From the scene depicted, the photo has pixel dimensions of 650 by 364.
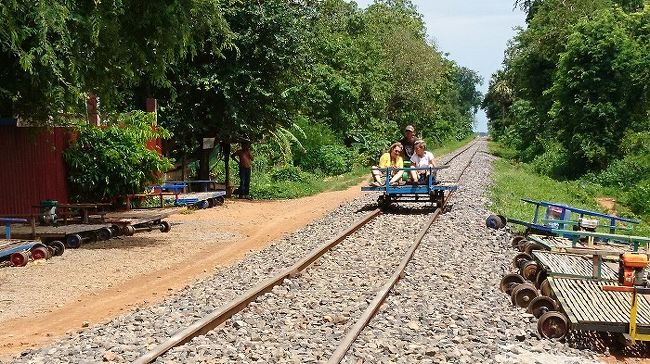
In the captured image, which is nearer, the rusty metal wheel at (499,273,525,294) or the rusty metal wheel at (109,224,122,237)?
the rusty metal wheel at (499,273,525,294)

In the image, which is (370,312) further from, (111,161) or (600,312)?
(111,161)

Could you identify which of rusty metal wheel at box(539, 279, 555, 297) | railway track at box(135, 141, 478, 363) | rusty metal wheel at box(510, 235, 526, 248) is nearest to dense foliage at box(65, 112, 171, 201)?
railway track at box(135, 141, 478, 363)

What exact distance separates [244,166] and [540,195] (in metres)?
9.51

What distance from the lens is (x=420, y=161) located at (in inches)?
749

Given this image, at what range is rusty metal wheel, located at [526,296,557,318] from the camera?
822 centimetres

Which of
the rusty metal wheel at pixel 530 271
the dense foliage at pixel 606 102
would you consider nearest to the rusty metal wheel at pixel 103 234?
the rusty metal wheel at pixel 530 271

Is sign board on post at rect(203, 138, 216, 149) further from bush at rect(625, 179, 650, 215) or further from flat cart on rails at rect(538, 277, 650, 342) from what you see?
flat cart on rails at rect(538, 277, 650, 342)

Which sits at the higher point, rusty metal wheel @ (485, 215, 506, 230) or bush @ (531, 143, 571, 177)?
rusty metal wheel @ (485, 215, 506, 230)

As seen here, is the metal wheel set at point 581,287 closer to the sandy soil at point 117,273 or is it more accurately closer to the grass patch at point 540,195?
the sandy soil at point 117,273

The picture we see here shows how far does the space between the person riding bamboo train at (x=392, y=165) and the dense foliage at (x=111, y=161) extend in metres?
4.92

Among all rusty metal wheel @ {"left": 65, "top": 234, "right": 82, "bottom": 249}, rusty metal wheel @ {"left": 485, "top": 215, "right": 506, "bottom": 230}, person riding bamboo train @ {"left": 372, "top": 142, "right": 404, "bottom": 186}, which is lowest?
rusty metal wheel @ {"left": 65, "top": 234, "right": 82, "bottom": 249}

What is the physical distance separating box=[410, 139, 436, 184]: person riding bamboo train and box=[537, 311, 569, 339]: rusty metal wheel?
10833 millimetres

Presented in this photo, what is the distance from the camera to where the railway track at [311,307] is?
22.5 ft

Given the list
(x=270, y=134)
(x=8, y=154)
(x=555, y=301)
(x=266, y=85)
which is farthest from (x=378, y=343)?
(x=270, y=134)
